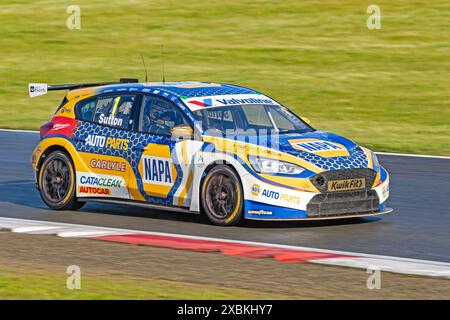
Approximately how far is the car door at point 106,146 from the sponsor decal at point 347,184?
2.40 metres

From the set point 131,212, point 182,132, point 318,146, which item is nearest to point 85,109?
point 131,212

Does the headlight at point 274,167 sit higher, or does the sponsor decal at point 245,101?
the sponsor decal at point 245,101

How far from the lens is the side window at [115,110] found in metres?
12.9

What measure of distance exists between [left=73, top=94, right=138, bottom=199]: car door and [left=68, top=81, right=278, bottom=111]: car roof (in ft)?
0.45

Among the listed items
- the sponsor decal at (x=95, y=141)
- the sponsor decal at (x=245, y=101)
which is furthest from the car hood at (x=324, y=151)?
the sponsor decal at (x=95, y=141)

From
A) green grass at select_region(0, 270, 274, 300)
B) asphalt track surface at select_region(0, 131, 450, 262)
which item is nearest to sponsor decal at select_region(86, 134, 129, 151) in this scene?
asphalt track surface at select_region(0, 131, 450, 262)

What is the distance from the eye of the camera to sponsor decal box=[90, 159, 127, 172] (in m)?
12.7

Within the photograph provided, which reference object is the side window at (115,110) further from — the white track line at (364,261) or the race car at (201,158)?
Answer: the white track line at (364,261)

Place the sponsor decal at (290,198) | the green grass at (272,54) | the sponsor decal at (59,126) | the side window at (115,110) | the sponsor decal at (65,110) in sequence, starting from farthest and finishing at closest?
the green grass at (272,54) < the sponsor decal at (65,110) < the sponsor decal at (59,126) < the side window at (115,110) < the sponsor decal at (290,198)

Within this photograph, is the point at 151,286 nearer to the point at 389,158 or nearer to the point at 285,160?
the point at 285,160
